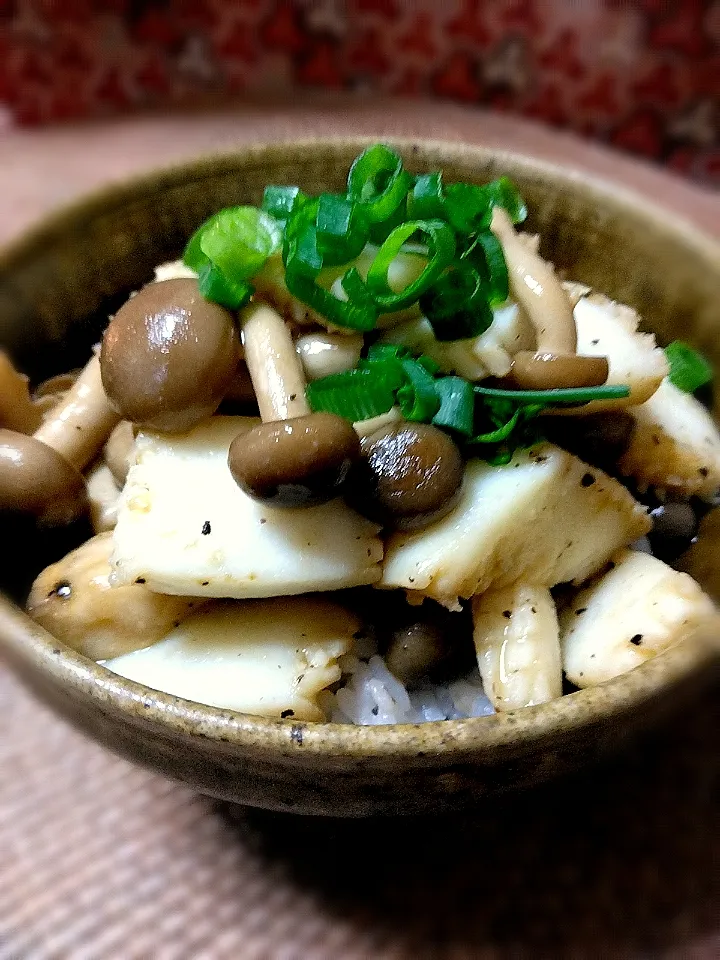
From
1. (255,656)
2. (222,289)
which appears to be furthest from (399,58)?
(255,656)

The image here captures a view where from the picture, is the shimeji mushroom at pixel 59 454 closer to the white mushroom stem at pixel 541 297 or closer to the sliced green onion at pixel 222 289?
the sliced green onion at pixel 222 289

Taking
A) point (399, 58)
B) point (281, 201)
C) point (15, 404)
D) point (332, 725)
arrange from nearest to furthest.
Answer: point (332, 725), point (281, 201), point (15, 404), point (399, 58)

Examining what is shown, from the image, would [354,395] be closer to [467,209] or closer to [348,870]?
[467,209]

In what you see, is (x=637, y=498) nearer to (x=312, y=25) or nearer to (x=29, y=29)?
(x=312, y=25)

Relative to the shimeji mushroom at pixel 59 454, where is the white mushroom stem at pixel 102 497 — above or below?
below

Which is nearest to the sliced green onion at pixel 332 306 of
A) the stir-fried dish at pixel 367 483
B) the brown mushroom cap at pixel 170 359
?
the stir-fried dish at pixel 367 483
